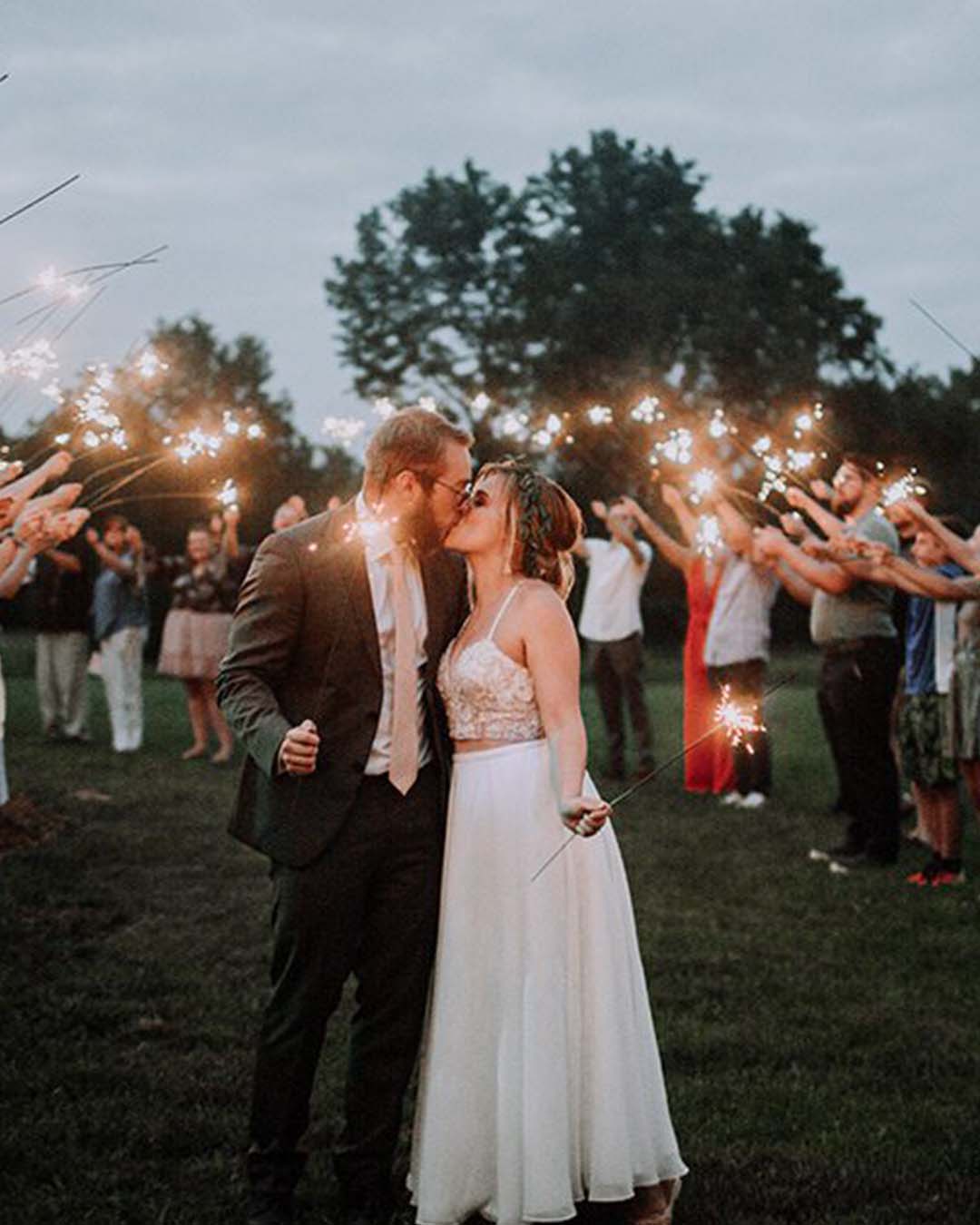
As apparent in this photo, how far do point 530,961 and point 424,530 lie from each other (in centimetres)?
127

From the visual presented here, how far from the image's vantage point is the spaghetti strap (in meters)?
4.16

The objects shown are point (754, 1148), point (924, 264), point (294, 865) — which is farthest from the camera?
point (754, 1148)

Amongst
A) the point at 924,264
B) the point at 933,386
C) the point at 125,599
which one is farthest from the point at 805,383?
the point at 924,264

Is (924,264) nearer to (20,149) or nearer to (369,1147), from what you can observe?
(20,149)

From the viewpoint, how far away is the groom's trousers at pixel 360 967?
405 cm

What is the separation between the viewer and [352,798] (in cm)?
401

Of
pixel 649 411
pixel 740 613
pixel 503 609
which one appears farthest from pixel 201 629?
pixel 503 609

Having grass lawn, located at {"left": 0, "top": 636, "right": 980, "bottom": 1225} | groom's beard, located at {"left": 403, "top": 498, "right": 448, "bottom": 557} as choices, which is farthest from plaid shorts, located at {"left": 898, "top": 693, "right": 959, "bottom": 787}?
groom's beard, located at {"left": 403, "top": 498, "right": 448, "bottom": 557}

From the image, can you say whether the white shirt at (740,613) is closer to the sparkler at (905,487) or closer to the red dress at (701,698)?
the red dress at (701,698)

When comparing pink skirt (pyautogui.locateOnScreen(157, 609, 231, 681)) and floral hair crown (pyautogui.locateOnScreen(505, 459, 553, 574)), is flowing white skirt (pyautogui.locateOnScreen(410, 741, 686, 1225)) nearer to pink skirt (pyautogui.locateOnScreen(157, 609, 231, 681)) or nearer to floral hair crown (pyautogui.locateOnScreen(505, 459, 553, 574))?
floral hair crown (pyautogui.locateOnScreen(505, 459, 553, 574))

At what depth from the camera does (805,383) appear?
46125mm

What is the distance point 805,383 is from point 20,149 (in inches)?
1770

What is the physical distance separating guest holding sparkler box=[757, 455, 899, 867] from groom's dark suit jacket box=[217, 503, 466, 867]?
5221 millimetres

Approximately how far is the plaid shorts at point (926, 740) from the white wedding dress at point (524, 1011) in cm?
493
